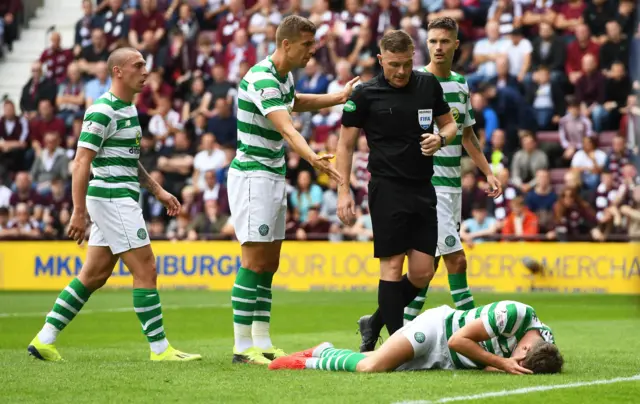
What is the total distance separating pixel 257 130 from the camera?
9227mm

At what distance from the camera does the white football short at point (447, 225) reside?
10266mm

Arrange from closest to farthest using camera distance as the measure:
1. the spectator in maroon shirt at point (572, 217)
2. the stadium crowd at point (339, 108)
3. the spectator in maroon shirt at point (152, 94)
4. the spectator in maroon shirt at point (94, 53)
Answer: the spectator in maroon shirt at point (572, 217)
the stadium crowd at point (339, 108)
the spectator in maroon shirt at point (152, 94)
the spectator in maroon shirt at point (94, 53)

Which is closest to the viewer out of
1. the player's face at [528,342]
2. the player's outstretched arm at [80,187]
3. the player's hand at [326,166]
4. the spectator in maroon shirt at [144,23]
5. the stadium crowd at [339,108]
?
the player's face at [528,342]

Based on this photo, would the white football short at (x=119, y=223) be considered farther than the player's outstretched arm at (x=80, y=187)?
Yes

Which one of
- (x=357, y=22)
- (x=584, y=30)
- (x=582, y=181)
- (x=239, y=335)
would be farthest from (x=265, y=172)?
(x=357, y=22)

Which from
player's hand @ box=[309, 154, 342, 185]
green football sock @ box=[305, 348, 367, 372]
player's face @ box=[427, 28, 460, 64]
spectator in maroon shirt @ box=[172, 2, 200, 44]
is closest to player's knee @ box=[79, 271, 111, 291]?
green football sock @ box=[305, 348, 367, 372]

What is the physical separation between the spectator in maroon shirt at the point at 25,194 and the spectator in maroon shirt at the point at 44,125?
896 millimetres

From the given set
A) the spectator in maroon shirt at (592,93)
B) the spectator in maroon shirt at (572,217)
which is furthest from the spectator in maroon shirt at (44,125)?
the spectator in maroon shirt at (572,217)

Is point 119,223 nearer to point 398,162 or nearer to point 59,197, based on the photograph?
point 398,162

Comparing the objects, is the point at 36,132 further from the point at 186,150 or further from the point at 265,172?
the point at 265,172

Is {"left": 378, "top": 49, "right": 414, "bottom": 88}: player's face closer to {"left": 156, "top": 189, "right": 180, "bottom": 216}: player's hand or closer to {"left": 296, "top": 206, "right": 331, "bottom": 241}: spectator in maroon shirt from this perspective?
{"left": 156, "top": 189, "right": 180, "bottom": 216}: player's hand

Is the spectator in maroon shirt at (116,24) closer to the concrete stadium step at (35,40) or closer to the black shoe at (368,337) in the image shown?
Result: the concrete stadium step at (35,40)

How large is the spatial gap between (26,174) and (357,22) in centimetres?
744

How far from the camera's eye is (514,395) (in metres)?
6.98
